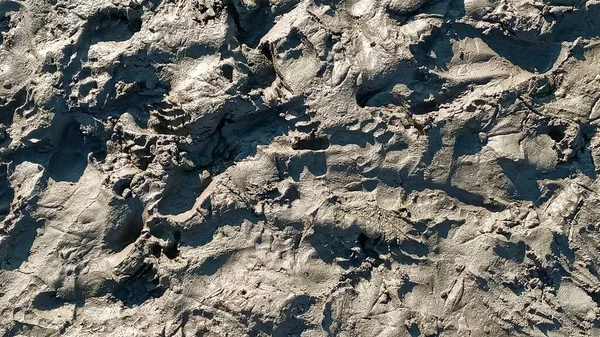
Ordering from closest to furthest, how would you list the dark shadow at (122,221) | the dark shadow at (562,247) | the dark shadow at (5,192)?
1. the dark shadow at (562,247)
2. the dark shadow at (122,221)
3. the dark shadow at (5,192)

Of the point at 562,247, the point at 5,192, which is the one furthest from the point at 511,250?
the point at 5,192

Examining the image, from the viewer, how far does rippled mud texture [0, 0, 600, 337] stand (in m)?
2.90

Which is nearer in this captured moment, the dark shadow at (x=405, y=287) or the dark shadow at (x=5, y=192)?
the dark shadow at (x=405, y=287)

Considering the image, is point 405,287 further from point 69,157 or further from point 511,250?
point 69,157

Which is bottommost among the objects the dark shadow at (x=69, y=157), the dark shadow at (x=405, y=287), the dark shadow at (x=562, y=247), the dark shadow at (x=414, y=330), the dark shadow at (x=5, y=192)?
the dark shadow at (x=414, y=330)

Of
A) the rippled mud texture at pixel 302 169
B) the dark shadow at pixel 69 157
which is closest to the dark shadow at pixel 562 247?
the rippled mud texture at pixel 302 169

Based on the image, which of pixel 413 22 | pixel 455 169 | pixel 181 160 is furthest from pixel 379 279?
pixel 413 22

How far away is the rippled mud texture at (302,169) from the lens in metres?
2.90

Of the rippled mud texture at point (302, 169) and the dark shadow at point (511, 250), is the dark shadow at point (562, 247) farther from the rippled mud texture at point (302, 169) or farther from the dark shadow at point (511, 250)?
the dark shadow at point (511, 250)

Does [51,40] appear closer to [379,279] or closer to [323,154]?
[323,154]

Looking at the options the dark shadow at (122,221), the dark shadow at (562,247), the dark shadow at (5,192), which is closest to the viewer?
the dark shadow at (562,247)

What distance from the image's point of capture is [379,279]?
2.94 meters

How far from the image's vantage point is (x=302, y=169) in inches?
121

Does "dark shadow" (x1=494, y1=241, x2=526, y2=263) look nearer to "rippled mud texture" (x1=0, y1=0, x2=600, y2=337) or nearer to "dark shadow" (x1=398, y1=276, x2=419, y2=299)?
"rippled mud texture" (x1=0, y1=0, x2=600, y2=337)
